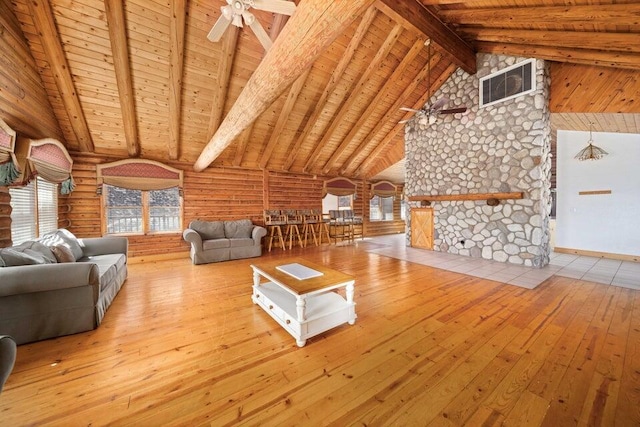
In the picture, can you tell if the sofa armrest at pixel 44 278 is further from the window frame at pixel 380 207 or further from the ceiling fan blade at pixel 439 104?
the window frame at pixel 380 207

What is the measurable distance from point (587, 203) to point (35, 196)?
10704mm

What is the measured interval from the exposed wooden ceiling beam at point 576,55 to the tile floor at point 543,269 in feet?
10.1

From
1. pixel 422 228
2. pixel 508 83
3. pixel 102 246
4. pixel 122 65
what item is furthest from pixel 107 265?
pixel 508 83

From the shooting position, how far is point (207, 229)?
583 centimetres

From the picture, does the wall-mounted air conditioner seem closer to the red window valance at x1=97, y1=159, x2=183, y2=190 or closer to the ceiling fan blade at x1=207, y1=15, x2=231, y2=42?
the ceiling fan blade at x1=207, y1=15, x2=231, y2=42

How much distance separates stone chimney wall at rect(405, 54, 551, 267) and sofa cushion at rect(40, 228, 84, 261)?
5922mm

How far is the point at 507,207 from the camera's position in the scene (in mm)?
4891

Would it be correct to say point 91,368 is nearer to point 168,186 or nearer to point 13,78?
point 13,78

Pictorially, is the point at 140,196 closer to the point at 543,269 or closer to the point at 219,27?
the point at 219,27

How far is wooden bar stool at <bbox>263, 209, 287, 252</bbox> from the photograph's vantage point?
6.97 m

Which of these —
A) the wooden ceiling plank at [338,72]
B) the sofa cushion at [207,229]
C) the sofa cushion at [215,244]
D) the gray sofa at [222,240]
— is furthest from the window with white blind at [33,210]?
the wooden ceiling plank at [338,72]

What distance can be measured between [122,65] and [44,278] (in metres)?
3.21

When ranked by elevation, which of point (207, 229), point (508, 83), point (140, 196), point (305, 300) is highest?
point (508, 83)

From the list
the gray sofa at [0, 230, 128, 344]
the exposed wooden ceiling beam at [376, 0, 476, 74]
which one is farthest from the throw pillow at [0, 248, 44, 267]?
the exposed wooden ceiling beam at [376, 0, 476, 74]
